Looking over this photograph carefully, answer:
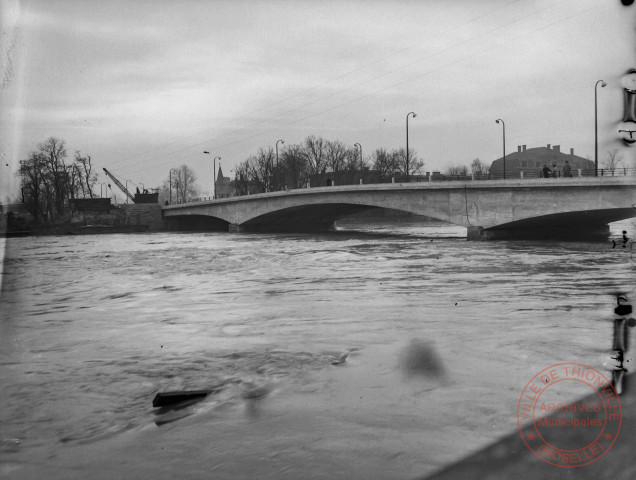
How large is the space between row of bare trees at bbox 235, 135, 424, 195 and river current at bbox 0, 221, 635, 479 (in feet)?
219

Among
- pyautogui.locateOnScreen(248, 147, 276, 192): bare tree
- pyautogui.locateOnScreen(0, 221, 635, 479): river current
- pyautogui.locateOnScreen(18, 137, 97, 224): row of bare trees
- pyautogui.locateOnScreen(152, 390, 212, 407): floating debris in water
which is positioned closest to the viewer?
pyautogui.locateOnScreen(0, 221, 635, 479): river current

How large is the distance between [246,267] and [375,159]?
76.4m

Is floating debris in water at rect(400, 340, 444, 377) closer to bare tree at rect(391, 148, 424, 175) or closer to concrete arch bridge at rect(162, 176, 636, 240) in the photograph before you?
concrete arch bridge at rect(162, 176, 636, 240)

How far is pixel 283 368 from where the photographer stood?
24.8 ft

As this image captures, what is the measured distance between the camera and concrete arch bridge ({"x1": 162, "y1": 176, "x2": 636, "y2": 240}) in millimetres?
29938

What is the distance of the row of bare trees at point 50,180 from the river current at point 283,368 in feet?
134

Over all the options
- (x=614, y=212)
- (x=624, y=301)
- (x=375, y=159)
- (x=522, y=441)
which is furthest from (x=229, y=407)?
(x=375, y=159)

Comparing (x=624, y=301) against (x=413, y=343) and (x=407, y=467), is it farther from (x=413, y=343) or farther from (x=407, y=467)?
(x=407, y=467)

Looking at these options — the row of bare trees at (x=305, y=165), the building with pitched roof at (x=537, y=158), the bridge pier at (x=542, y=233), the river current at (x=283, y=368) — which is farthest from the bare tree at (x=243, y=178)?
the river current at (x=283, y=368)

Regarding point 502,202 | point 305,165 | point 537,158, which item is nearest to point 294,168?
point 305,165

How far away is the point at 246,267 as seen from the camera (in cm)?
2233

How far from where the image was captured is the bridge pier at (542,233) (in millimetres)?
35344

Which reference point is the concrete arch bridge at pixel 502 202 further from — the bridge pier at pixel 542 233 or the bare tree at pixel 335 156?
the bare tree at pixel 335 156

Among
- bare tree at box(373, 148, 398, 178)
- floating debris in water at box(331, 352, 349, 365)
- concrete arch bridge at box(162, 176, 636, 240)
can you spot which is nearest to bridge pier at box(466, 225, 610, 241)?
concrete arch bridge at box(162, 176, 636, 240)
